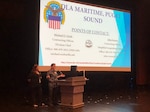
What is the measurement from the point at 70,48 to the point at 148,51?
17.5ft

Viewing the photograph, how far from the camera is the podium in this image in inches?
251

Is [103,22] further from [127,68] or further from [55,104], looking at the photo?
[55,104]

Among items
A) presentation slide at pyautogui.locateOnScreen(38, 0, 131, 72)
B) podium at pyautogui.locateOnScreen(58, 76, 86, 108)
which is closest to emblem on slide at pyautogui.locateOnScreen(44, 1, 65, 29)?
presentation slide at pyautogui.locateOnScreen(38, 0, 131, 72)

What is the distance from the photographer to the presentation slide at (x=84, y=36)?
28.2 feet

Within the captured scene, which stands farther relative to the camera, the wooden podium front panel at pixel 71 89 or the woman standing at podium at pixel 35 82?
the woman standing at podium at pixel 35 82

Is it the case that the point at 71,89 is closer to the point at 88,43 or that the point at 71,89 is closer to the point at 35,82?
the point at 35,82

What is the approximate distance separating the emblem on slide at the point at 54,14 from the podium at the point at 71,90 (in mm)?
2708

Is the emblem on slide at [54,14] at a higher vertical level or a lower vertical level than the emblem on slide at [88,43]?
higher

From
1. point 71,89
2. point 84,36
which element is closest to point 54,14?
point 84,36

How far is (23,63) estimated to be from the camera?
9.52 meters

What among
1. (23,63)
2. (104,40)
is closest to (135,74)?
(104,40)

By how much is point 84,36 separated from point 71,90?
3.48m

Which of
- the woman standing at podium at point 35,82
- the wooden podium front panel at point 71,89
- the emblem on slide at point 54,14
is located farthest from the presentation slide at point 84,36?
the wooden podium front panel at point 71,89

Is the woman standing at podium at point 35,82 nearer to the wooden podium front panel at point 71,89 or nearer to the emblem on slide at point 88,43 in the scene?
the wooden podium front panel at point 71,89
